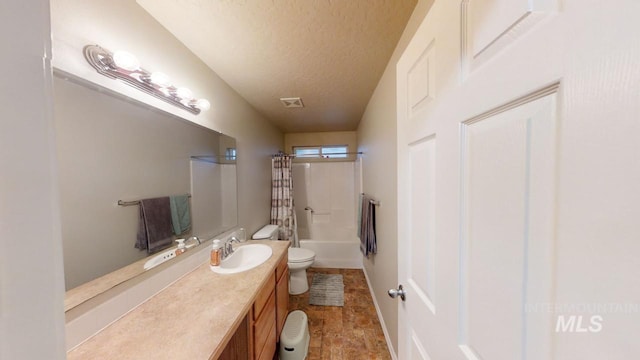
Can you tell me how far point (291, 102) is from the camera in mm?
2490

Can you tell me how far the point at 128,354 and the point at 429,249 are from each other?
1.10m

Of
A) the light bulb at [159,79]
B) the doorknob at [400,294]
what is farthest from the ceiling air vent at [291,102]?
the doorknob at [400,294]

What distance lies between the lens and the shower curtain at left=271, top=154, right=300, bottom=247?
3256mm

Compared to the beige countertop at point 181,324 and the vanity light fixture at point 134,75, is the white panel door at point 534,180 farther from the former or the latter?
the vanity light fixture at point 134,75

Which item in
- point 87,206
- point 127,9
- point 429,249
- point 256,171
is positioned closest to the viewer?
point 429,249

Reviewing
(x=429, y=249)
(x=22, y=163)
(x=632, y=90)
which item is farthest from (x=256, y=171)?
(x=632, y=90)

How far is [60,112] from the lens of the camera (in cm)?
79

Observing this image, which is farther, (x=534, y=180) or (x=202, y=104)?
(x=202, y=104)

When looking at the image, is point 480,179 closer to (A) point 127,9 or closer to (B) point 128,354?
(B) point 128,354

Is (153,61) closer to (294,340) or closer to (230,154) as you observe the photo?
(230,154)

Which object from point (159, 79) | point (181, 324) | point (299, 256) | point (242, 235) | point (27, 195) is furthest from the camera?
point (299, 256)

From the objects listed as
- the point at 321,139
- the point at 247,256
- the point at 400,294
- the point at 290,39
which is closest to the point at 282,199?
the point at 321,139

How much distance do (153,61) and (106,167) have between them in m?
0.66

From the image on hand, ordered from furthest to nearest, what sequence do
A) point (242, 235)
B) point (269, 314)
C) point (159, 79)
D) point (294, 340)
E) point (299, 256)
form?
point (299, 256), point (242, 235), point (294, 340), point (269, 314), point (159, 79)
